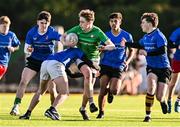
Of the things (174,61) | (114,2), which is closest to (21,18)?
(114,2)

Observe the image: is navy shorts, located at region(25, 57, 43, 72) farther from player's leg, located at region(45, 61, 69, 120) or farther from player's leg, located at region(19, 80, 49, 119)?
player's leg, located at region(45, 61, 69, 120)

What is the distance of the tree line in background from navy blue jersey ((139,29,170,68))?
2831 centimetres

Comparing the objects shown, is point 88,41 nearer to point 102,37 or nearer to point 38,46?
point 102,37

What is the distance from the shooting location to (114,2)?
1907 inches

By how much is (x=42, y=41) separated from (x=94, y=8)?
31505mm

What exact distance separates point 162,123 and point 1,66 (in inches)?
182

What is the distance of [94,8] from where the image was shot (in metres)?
48.7

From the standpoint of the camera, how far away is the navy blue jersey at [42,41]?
17.3 metres

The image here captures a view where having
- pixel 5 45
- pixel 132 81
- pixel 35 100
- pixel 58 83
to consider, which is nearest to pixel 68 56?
pixel 58 83

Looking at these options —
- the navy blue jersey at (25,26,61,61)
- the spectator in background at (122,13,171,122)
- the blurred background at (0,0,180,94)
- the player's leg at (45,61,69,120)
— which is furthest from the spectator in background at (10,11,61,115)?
the blurred background at (0,0,180,94)

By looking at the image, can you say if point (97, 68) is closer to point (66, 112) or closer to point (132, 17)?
point (66, 112)

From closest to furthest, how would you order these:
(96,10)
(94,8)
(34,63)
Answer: (34,63)
(96,10)
(94,8)

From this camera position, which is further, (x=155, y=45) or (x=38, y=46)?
(x=38, y=46)

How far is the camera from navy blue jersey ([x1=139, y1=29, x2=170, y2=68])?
16094mm
